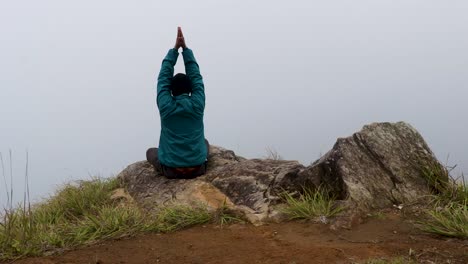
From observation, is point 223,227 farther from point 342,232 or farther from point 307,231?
point 342,232

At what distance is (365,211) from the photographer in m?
4.76

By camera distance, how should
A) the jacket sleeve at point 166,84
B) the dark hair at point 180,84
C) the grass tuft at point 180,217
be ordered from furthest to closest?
the dark hair at point 180,84 → the jacket sleeve at point 166,84 → the grass tuft at point 180,217

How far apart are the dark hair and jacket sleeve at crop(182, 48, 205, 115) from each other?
8cm

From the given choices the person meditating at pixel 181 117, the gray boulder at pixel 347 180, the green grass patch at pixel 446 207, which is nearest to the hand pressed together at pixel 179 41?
the person meditating at pixel 181 117

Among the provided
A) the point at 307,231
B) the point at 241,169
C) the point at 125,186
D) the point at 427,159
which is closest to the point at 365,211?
the point at 307,231

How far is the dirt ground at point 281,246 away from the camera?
3.64m

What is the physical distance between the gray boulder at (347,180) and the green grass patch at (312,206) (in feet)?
0.32

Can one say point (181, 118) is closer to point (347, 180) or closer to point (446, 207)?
point (347, 180)

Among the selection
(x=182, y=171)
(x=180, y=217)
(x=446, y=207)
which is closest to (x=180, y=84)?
(x=182, y=171)

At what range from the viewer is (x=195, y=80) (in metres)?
6.60

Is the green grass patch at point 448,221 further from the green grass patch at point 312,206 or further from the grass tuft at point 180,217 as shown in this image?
the grass tuft at point 180,217

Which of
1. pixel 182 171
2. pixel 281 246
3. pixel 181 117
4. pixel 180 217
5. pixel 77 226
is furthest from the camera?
pixel 182 171

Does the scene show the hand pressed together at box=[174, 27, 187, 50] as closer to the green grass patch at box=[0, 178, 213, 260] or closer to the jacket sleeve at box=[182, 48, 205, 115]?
the jacket sleeve at box=[182, 48, 205, 115]

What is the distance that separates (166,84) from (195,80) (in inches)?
16.3
